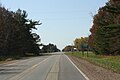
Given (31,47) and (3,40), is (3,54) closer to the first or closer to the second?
(3,40)

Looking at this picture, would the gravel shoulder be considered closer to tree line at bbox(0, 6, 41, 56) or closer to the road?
the road

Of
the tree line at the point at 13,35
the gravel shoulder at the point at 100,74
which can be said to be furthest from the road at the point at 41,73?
the tree line at the point at 13,35

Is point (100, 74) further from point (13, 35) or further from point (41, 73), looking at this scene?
point (13, 35)

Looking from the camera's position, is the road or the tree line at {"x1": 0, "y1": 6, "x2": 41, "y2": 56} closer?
the road

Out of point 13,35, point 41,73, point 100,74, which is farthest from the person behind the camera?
point 13,35

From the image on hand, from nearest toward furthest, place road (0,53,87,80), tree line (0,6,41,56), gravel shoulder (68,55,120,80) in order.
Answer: gravel shoulder (68,55,120,80) → road (0,53,87,80) → tree line (0,6,41,56)

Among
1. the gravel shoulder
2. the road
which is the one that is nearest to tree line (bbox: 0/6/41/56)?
the road

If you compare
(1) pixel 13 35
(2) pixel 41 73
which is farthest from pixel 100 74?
(1) pixel 13 35

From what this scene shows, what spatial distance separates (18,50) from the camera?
107 meters

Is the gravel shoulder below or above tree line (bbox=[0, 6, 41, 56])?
below

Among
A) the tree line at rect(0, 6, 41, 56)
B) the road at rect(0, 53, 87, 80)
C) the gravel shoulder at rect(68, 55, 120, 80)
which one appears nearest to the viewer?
the gravel shoulder at rect(68, 55, 120, 80)

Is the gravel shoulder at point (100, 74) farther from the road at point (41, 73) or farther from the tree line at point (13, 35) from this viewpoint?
the tree line at point (13, 35)

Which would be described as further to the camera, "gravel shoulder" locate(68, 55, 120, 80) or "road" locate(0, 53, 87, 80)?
"road" locate(0, 53, 87, 80)

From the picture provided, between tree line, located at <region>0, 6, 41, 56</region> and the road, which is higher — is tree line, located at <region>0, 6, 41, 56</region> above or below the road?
above
